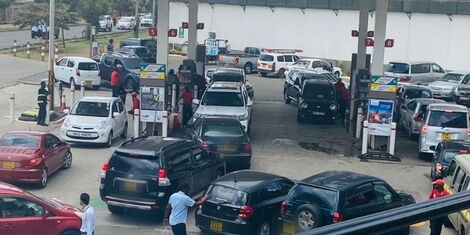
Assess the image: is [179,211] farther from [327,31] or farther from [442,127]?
[327,31]

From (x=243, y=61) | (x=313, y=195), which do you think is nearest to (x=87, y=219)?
(x=313, y=195)

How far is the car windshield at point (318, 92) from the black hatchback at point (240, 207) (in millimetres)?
15318

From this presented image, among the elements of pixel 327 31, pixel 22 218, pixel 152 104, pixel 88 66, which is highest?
pixel 327 31

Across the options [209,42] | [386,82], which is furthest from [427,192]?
[209,42]

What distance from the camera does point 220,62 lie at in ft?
176

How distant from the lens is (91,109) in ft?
78.5

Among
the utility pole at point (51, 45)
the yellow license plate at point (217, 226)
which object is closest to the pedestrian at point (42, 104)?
the utility pole at point (51, 45)

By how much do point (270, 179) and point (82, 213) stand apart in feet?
12.0

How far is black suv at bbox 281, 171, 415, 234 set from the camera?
12.5m

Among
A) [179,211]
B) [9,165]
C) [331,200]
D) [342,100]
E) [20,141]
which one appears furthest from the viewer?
[342,100]

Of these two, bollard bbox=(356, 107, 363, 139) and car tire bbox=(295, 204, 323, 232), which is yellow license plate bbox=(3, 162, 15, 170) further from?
bollard bbox=(356, 107, 363, 139)

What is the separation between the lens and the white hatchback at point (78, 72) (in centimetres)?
3581

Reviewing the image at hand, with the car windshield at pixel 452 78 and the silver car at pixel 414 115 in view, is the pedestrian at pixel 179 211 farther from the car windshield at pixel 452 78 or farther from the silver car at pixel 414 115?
the car windshield at pixel 452 78

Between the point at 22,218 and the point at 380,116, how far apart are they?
1403cm
